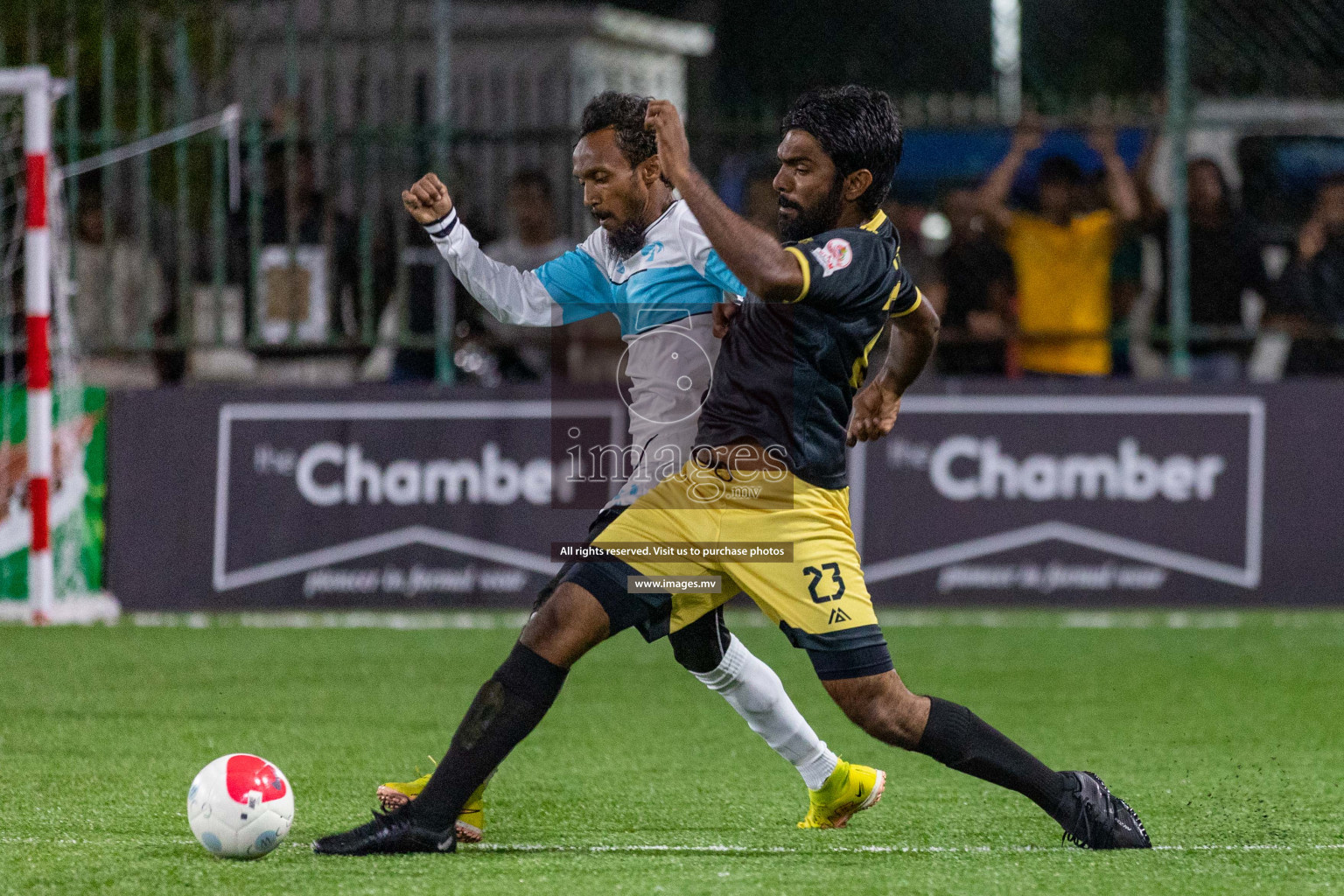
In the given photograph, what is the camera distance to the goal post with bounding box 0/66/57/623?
9508 mm

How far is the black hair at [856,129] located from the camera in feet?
15.0

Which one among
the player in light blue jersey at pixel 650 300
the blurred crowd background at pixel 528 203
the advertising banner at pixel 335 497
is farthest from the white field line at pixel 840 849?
the blurred crowd background at pixel 528 203

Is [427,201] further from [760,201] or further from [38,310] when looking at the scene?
[760,201]

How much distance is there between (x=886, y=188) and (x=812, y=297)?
474 millimetres

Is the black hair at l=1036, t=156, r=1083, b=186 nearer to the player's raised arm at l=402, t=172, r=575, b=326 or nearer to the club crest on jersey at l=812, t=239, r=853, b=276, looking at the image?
the player's raised arm at l=402, t=172, r=575, b=326

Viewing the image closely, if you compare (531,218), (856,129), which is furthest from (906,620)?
(856,129)

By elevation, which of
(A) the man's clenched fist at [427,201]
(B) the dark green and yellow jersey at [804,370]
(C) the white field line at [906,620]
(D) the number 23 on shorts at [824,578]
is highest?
(A) the man's clenched fist at [427,201]

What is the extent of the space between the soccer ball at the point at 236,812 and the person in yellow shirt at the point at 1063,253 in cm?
701

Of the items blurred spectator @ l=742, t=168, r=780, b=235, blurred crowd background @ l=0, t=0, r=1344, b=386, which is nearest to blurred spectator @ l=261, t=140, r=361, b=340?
blurred crowd background @ l=0, t=0, r=1344, b=386

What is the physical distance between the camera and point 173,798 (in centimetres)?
534

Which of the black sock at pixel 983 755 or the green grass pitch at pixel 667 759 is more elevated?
the black sock at pixel 983 755

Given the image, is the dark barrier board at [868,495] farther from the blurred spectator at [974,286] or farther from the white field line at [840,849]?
the white field line at [840,849]

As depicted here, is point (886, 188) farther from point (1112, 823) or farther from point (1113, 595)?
point (1113, 595)

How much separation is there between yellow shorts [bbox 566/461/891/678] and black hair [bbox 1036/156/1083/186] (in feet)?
20.6
